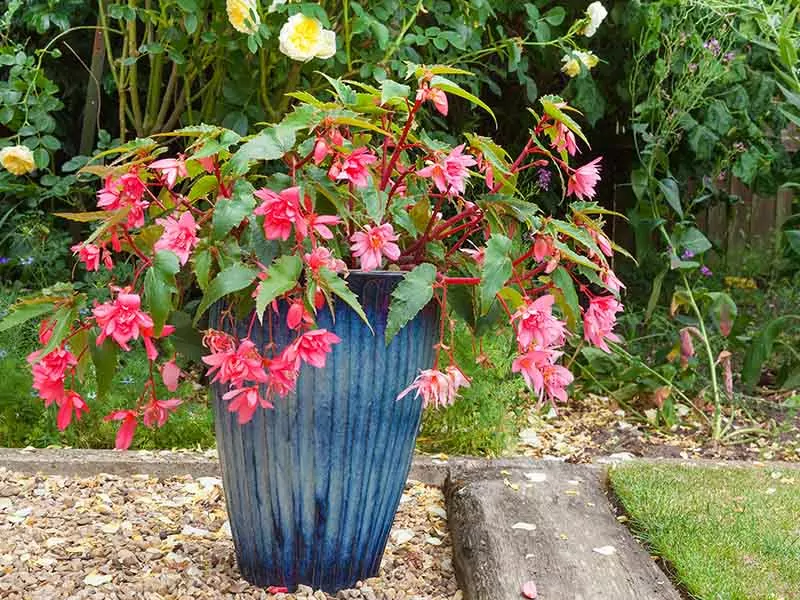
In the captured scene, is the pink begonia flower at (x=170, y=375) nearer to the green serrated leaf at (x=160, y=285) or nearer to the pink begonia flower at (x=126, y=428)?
the pink begonia flower at (x=126, y=428)

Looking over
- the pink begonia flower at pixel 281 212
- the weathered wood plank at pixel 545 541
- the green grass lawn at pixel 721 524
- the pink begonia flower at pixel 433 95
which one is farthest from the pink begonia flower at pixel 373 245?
the green grass lawn at pixel 721 524

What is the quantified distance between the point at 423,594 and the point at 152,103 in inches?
81.1

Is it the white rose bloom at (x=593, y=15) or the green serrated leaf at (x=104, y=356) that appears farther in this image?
the white rose bloom at (x=593, y=15)

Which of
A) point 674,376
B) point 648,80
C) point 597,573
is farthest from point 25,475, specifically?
point 648,80

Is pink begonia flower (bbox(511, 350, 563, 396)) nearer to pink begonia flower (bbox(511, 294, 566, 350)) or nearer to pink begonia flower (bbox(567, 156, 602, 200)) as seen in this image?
pink begonia flower (bbox(511, 294, 566, 350))

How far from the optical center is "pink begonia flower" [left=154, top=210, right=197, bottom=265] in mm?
1447

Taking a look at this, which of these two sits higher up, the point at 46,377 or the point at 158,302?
the point at 158,302

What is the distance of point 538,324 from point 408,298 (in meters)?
0.20

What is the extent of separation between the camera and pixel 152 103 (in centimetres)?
325

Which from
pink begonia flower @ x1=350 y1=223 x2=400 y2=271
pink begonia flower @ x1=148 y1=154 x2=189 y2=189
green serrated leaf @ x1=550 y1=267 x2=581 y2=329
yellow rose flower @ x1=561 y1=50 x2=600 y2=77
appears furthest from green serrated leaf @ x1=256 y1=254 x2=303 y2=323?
yellow rose flower @ x1=561 y1=50 x2=600 y2=77

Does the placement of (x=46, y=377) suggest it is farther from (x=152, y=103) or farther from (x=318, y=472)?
(x=152, y=103)

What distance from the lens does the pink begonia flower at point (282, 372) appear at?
1.40 metres

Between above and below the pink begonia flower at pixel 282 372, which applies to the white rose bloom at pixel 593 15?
above

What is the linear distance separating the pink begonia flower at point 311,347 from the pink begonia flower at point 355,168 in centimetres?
24
